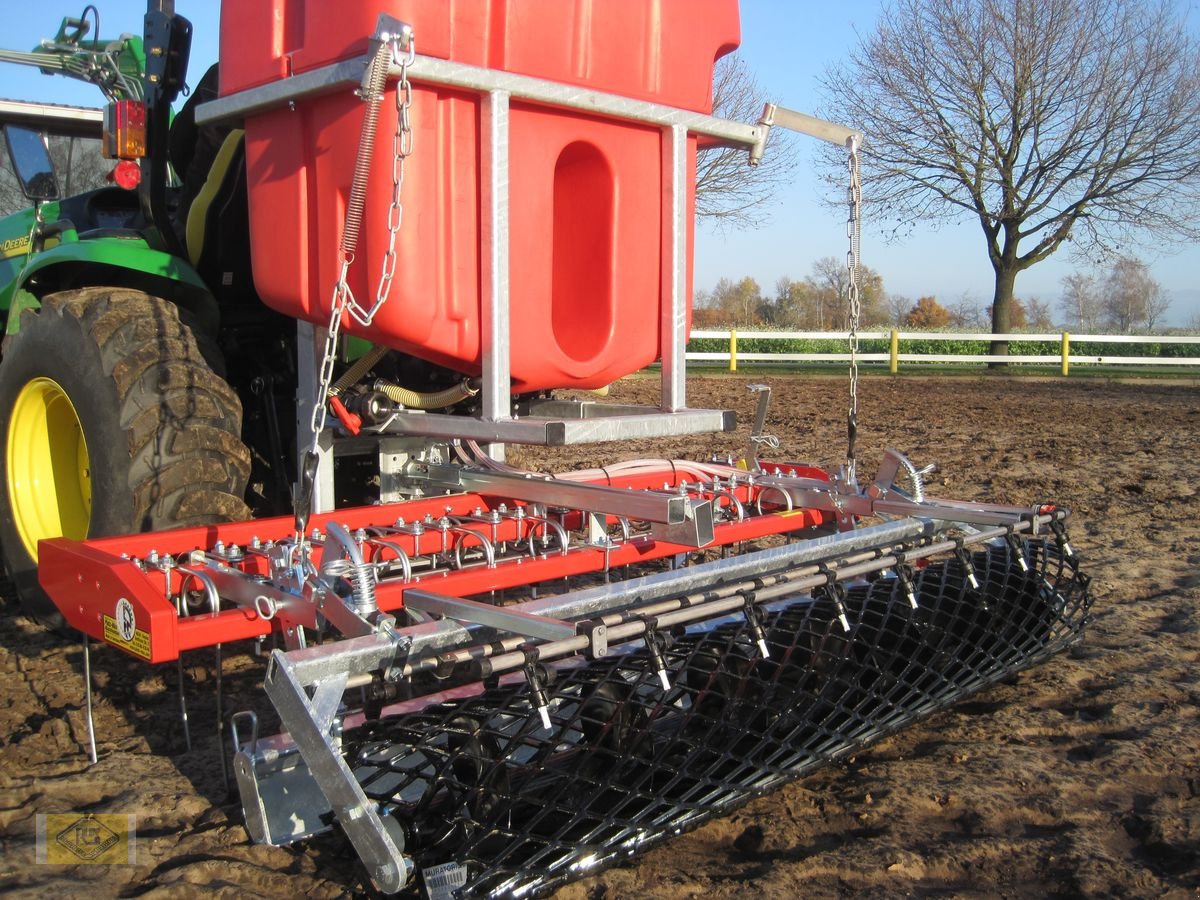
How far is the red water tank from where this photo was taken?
8.07 ft

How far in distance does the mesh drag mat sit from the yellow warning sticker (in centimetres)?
45

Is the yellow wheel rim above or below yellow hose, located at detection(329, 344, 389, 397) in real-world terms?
below

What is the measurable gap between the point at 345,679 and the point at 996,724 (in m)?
1.68

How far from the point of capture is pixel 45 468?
358 centimetres

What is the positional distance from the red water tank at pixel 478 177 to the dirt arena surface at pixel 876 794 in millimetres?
1108

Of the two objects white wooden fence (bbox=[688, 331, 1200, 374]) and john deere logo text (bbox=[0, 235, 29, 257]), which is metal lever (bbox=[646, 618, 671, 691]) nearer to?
john deere logo text (bbox=[0, 235, 29, 257])

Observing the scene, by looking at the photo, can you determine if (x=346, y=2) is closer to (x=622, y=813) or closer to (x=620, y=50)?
(x=620, y=50)

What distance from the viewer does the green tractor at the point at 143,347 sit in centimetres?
300

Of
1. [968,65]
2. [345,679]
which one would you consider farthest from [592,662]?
[968,65]

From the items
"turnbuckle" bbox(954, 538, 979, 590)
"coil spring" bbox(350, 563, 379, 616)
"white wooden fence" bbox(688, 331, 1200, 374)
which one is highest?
"white wooden fence" bbox(688, 331, 1200, 374)

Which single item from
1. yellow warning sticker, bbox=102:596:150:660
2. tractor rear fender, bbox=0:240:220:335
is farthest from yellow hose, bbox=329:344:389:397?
yellow warning sticker, bbox=102:596:150:660

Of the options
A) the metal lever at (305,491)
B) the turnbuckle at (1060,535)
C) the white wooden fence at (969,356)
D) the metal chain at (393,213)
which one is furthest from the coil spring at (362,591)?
the white wooden fence at (969,356)

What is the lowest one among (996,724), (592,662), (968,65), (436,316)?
(996,724)

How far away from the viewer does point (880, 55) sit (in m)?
Result: 21.1
